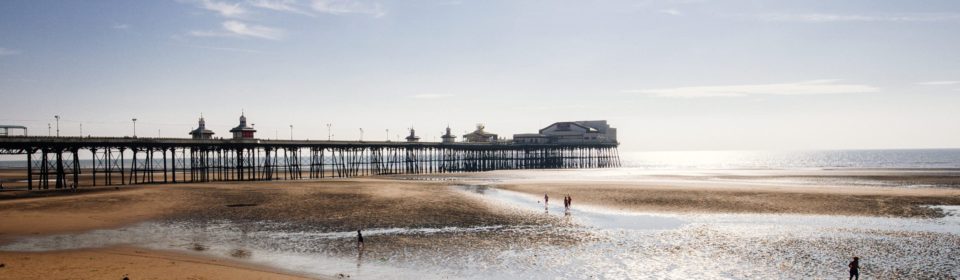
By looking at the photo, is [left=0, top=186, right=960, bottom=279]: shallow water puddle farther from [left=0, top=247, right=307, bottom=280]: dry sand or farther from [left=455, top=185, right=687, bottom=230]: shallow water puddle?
[left=0, top=247, right=307, bottom=280]: dry sand

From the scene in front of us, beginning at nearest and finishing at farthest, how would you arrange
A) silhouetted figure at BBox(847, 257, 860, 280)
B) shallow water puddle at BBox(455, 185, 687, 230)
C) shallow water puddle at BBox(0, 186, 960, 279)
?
silhouetted figure at BBox(847, 257, 860, 280)
shallow water puddle at BBox(0, 186, 960, 279)
shallow water puddle at BBox(455, 185, 687, 230)

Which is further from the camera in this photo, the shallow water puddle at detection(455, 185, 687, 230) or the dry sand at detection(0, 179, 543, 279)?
the shallow water puddle at detection(455, 185, 687, 230)

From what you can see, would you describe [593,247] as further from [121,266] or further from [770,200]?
[770,200]

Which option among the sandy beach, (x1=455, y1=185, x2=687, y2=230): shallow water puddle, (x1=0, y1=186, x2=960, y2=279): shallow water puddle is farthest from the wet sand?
(x1=0, y1=186, x2=960, y2=279): shallow water puddle

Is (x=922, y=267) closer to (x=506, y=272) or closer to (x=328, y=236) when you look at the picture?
(x=506, y=272)

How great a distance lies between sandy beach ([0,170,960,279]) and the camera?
63.4 feet

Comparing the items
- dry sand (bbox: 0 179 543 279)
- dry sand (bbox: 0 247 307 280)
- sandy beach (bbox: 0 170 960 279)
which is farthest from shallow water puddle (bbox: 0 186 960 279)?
dry sand (bbox: 0 179 543 279)

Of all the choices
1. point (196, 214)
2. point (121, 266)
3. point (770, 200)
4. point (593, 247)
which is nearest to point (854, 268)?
point (593, 247)

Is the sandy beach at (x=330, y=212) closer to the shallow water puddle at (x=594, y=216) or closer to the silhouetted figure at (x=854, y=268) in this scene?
the shallow water puddle at (x=594, y=216)

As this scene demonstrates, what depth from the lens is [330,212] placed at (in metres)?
33.3

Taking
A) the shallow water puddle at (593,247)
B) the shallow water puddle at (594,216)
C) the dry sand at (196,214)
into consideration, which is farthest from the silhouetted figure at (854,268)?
the dry sand at (196,214)

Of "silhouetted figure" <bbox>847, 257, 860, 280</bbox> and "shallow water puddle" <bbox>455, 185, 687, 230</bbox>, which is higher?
"silhouetted figure" <bbox>847, 257, 860, 280</bbox>

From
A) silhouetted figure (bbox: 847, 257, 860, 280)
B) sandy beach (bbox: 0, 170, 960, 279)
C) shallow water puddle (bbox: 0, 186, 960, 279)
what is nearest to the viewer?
silhouetted figure (bbox: 847, 257, 860, 280)

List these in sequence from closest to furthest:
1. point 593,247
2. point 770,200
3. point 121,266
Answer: point 121,266 → point 593,247 → point 770,200
